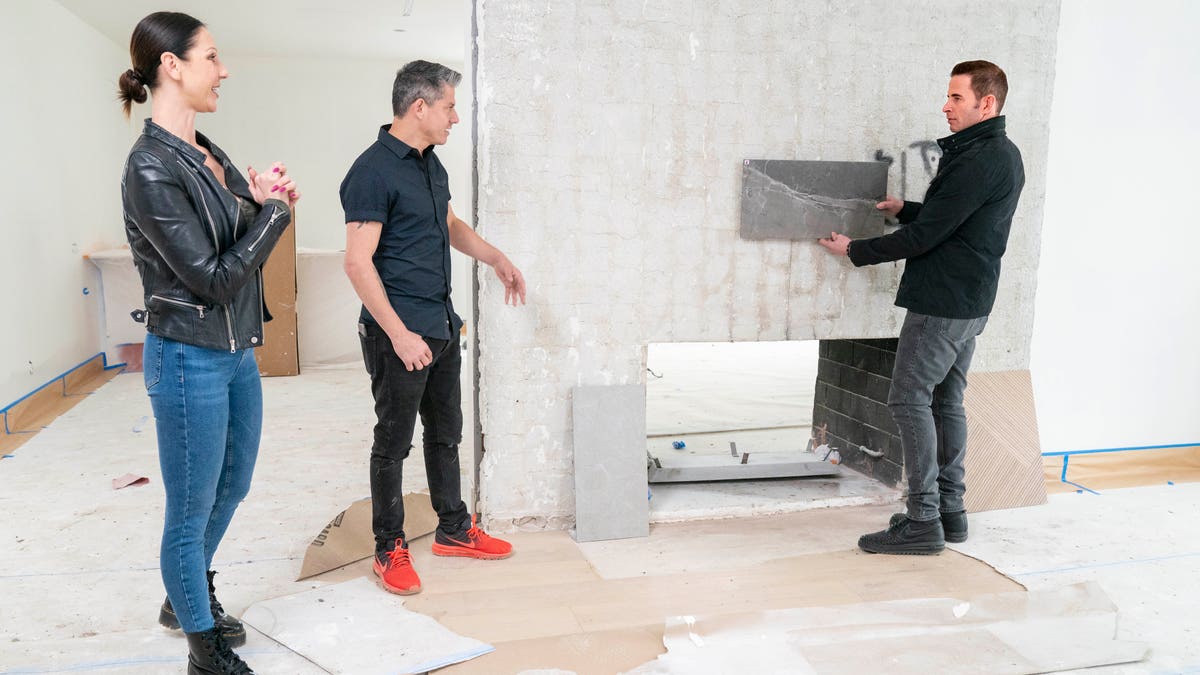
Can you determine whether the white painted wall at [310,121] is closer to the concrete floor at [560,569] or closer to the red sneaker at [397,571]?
the concrete floor at [560,569]

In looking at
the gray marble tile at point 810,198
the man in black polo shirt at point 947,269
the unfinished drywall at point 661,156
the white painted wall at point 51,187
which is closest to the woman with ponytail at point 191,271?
the unfinished drywall at point 661,156

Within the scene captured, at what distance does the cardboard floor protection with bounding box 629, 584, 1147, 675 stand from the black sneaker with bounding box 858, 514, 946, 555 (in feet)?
1.28

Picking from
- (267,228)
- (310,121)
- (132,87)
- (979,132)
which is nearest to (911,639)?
(979,132)

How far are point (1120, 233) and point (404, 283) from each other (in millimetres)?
3139

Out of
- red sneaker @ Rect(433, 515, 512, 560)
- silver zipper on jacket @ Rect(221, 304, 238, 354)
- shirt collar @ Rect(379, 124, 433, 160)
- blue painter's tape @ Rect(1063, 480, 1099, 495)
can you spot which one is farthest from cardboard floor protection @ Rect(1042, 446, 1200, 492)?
silver zipper on jacket @ Rect(221, 304, 238, 354)

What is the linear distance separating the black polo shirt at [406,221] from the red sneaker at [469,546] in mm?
711

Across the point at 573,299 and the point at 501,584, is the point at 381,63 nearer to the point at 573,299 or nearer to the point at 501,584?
the point at 573,299

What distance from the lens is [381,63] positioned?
8555 millimetres

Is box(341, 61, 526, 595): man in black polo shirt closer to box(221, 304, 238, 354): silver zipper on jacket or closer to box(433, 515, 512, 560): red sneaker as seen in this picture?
box(433, 515, 512, 560): red sneaker

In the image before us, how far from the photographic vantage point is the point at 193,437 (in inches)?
74.0

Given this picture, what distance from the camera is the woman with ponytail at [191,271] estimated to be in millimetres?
1786

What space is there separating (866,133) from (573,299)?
4.09ft

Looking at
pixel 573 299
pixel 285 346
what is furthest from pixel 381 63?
pixel 573 299

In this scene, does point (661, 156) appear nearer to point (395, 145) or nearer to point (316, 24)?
point (395, 145)
